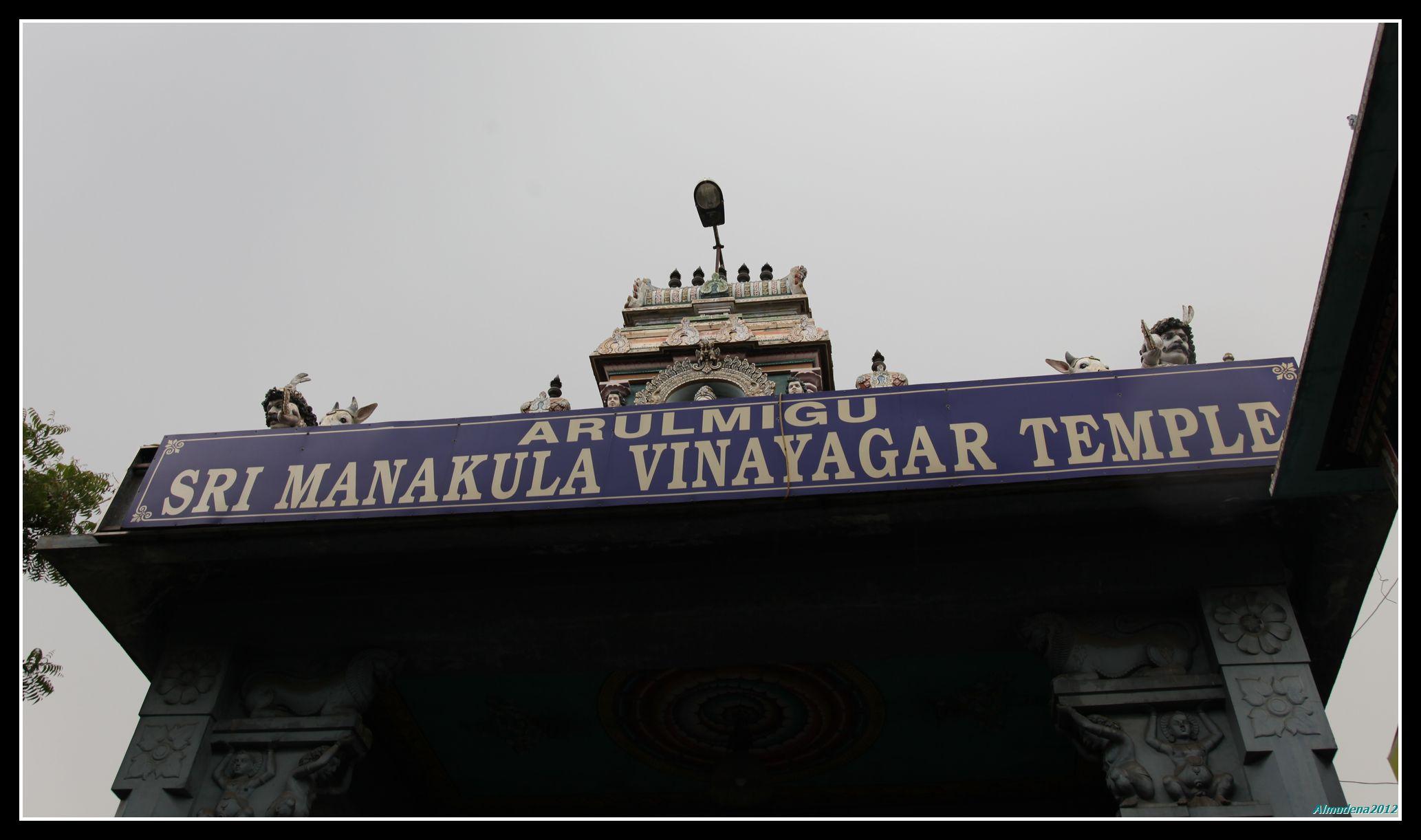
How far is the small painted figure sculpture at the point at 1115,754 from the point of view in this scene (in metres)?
8.77

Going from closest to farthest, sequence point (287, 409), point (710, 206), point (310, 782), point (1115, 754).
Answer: point (1115, 754) → point (310, 782) → point (287, 409) → point (710, 206)

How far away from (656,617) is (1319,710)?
5185 mm

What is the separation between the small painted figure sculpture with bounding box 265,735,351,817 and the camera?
31.3 ft

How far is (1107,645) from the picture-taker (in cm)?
980

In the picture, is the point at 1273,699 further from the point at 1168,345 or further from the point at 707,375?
the point at 707,375

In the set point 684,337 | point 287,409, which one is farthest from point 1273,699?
point 684,337

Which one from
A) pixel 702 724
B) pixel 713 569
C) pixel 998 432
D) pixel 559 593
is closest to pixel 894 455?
pixel 998 432

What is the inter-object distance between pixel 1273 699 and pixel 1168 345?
11.9 ft

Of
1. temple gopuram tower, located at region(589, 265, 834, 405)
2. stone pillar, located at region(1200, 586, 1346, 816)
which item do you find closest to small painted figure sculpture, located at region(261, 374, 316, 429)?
temple gopuram tower, located at region(589, 265, 834, 405)

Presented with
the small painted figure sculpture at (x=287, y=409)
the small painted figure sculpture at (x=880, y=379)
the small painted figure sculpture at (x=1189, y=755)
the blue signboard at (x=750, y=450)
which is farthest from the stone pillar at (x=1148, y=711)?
the small painted figure sculpture at (x=287, y=409)

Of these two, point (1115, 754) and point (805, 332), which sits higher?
point (805, 332)

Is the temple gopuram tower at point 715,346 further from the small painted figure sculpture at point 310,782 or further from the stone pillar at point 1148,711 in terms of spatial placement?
the small painted figure sculpture at point 310,782

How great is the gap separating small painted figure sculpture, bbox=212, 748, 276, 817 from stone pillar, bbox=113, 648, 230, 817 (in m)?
0.17

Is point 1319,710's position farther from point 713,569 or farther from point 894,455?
point 713,569
